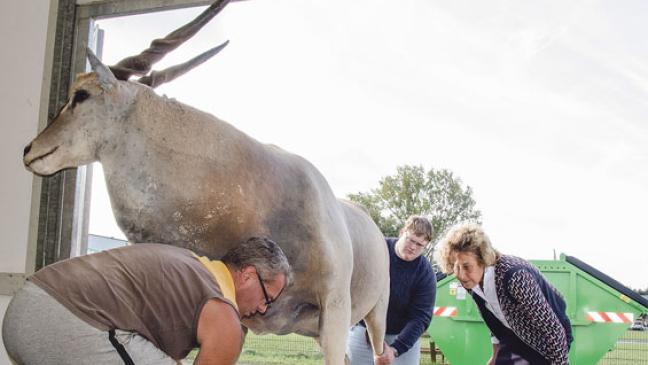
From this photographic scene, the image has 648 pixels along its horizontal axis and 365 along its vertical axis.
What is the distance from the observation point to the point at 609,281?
4332mm

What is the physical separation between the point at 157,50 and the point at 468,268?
151 cm

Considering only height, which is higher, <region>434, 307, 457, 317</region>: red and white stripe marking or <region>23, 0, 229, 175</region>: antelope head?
<region>23, 0, 229, 175</region>: antelope head

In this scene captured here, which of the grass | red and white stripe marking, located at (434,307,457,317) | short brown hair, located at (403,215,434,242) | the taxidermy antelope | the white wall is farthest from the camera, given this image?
the grass

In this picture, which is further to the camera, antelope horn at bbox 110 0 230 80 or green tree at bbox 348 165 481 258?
green tree at bbox 348 165 481 258

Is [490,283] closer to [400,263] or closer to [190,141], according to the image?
[400,263]

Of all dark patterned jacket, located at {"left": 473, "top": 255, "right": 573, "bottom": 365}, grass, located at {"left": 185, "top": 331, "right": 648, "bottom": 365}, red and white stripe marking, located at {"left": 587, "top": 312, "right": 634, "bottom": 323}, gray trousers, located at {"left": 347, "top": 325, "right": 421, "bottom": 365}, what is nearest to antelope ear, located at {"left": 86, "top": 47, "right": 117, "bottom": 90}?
dark patterned jacket, located at {"left": 473, "top": 255, "right": 573, "bottom": 365}

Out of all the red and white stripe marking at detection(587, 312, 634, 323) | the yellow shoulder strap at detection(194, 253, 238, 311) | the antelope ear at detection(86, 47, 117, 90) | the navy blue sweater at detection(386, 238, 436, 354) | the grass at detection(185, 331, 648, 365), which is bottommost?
the grass at detection(185, 331, 648, 365)

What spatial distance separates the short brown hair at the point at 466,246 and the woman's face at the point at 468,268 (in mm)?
17

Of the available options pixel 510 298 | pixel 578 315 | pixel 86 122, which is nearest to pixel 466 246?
pixel 510 298

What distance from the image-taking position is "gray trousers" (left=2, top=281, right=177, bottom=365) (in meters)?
1.47

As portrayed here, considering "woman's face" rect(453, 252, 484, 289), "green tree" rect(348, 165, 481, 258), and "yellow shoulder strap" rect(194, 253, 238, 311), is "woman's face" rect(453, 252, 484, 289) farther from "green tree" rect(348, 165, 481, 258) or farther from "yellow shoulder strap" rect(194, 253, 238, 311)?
"green tree" rect(348, 165, 481, 258)

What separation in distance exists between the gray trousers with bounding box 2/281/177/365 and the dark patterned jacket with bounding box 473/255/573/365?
150 centimetres

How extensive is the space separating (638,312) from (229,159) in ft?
10.7

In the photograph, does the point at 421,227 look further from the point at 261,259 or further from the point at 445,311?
the point at 445,311
